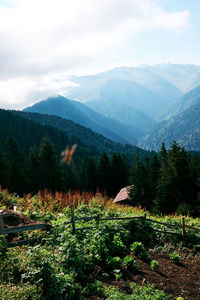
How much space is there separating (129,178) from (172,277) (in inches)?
1075

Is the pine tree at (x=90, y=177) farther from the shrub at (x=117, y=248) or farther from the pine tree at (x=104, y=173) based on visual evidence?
the shrub at (x=117, y=248)

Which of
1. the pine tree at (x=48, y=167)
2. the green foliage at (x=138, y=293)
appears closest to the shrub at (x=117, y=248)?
the green foliage at (x=138, y=293)

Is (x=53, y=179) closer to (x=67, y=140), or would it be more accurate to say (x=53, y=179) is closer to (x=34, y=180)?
(x=34, y=180)

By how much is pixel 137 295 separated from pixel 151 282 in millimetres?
1150

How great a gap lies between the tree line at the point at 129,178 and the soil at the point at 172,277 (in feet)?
43.0

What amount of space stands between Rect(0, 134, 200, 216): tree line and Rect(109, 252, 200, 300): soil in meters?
13.1

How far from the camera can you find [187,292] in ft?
20.1

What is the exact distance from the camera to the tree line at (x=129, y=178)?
2733cm

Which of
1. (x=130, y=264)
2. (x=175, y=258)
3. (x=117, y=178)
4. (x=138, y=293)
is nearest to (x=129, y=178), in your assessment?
(x=117, y=178)

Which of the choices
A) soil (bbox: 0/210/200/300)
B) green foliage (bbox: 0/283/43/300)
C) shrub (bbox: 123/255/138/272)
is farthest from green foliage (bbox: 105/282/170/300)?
green foliage (bbox: 0/283/43/300)

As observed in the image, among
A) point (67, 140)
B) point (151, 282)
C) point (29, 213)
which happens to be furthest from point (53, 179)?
point (67, 140)

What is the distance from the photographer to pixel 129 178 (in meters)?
34.1

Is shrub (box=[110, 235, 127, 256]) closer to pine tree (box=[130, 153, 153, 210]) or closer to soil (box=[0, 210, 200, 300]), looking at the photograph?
soil (box=[0, 210, 200, 300])

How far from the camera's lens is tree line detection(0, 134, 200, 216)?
1076 inches
